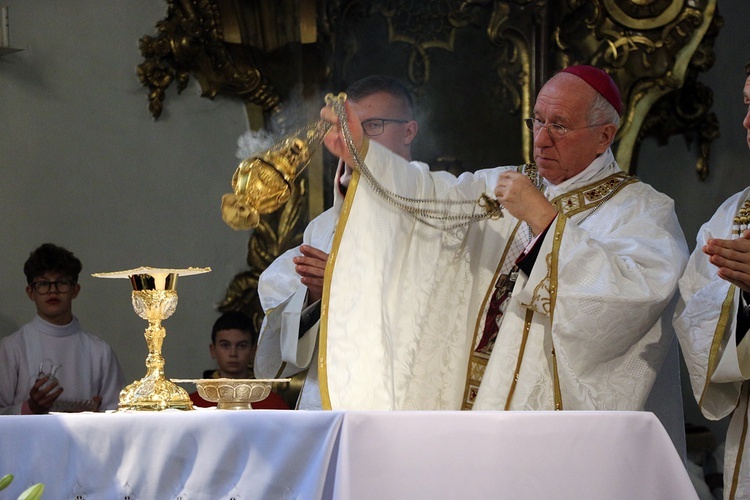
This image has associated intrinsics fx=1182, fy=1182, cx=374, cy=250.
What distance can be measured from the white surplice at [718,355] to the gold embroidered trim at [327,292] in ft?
3.34

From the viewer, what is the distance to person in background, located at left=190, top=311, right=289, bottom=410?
5617 millimetres

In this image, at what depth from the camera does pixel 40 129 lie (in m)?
5.98

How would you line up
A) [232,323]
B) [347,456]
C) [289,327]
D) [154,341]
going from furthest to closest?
[232,323] → [289,327] → [154,341] → [347,456]

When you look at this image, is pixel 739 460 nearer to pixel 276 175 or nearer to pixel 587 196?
pixel 587 196

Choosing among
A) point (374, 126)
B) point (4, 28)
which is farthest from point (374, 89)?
point (4, 28)

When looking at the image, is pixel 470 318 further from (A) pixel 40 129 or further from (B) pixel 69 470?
(A) pixel 40 129

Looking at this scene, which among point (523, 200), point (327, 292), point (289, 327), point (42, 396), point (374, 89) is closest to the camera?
point (327, 292)

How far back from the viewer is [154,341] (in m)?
2.96

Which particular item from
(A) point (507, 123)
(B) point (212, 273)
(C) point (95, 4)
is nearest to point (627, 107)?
(A) point (507, 123)

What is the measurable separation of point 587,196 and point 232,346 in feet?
7.69

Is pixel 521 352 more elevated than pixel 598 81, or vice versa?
pixel 598 81

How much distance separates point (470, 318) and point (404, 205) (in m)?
0.47

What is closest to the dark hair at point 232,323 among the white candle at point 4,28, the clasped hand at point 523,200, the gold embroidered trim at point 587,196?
the white candle at point 4,28

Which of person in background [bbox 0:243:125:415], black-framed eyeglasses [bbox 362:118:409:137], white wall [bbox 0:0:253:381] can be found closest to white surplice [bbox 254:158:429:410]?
black-framed eyeglasses [bbox 362:118:409:137]
